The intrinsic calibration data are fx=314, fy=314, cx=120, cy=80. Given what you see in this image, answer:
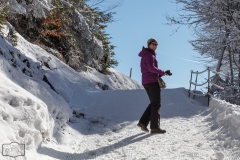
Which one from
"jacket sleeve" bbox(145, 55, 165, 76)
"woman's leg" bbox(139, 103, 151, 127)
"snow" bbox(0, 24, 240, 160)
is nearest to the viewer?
"snow" bbox(0, 24, 240, 160)

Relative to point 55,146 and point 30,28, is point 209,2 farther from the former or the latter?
point 55,146

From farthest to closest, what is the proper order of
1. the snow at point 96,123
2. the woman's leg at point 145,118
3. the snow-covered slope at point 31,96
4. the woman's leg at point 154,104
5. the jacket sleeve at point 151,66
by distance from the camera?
the woman's leg at point 145,118 < the woman's leg at point 154,104 < the jacket sleeve at point 151,66 < the snow at point 96,123 < the snow-covered slope at point 31,96

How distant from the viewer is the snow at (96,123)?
450 centimetres

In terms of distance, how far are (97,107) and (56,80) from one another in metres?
1.82

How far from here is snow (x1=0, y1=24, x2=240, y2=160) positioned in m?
4.50

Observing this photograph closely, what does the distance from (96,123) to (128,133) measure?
1304mm

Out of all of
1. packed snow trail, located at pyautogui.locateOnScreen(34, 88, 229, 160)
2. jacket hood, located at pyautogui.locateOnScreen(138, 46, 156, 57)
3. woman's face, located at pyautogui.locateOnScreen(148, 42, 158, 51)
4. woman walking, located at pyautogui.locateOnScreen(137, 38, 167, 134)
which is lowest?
packed snow trail, located at pyautogui.locateOnScreen(34, 88, 229, 160)

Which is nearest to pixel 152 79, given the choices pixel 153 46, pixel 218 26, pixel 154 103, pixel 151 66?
pixel 151 66

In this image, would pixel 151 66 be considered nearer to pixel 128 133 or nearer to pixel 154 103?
pixel 154 103

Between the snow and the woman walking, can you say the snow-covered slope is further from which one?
the woman walking

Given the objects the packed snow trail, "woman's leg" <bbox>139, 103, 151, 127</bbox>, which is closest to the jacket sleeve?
"woman's leg" <bbox>139, 103, 151, 127</bbox>

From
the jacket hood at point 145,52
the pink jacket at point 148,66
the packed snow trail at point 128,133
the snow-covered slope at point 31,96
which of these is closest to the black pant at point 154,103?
the pink jacket at point 148,66

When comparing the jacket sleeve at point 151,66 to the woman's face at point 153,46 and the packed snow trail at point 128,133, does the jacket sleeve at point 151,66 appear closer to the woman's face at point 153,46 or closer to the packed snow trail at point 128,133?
the woman's face at point 153,46

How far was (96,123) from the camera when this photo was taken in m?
7.53
